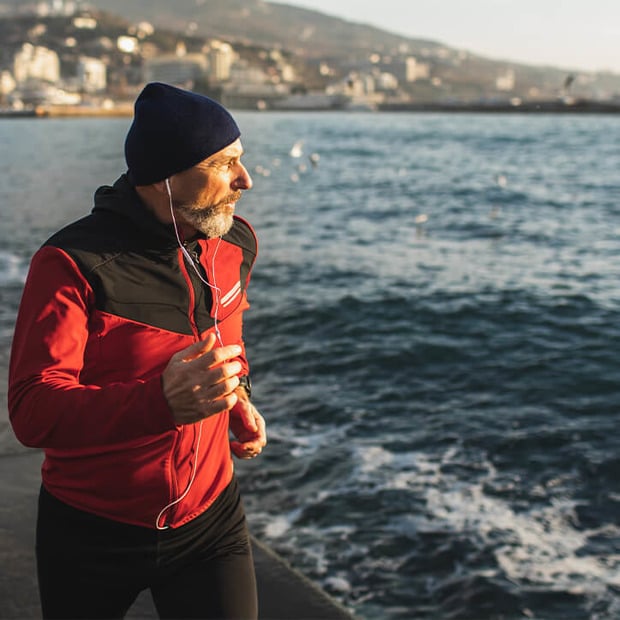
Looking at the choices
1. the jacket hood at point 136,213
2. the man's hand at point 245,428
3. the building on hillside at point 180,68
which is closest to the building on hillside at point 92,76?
the building on hillside at point 180,68

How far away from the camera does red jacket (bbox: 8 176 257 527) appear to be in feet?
4.93

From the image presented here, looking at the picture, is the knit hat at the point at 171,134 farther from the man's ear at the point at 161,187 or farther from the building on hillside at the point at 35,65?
the building on hillside at the point at 35,65

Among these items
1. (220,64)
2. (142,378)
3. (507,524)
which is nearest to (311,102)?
(220,64)

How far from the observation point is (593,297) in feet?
38.5

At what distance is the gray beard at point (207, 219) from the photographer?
174 cm

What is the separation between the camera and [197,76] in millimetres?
140125

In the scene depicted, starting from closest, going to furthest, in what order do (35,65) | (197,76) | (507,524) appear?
(507,524), (197,76), (35,65)

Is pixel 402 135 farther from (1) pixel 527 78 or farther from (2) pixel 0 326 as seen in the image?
(1) pixel 527 78

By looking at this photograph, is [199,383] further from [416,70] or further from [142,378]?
[416,70]

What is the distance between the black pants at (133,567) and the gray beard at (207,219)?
67 cm

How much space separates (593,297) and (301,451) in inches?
278

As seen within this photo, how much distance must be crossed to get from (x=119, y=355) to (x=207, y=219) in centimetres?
35

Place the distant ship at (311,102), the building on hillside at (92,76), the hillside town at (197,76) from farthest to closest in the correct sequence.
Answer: the distant ship at (311,102) < the building on hillside at (92,76) < the hillside town at (197,76)

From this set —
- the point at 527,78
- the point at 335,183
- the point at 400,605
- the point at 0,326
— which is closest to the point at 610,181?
the point at 335,183
